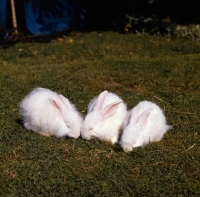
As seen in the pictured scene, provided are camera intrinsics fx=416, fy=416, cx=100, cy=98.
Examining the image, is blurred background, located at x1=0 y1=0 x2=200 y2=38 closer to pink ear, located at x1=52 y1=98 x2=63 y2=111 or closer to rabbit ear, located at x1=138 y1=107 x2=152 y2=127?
pink ear, located at x1=52 y1=98 x2=63 y2=111

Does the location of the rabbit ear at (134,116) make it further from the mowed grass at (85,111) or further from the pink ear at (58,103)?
the pink ear at (58,103)

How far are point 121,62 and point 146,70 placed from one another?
66 cm

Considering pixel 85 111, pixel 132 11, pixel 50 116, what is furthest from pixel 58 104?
pixel 132 11

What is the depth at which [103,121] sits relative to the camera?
14.0 ft

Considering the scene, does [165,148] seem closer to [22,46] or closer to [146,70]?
[146,70]

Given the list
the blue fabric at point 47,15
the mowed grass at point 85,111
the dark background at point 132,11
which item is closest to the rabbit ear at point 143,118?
the mowed grass at point 85,111

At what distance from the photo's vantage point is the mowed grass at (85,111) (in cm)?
340

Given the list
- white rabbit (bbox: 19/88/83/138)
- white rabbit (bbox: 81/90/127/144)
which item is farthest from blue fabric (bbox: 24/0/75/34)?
white rabbit (bbox: 81/90/127/144)

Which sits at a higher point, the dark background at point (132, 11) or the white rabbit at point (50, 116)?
the white rabbit at point (50, 116)

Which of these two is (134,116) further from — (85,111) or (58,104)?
(85,111)

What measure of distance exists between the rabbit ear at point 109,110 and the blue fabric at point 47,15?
22.3ft

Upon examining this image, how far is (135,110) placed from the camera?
13.8 feet

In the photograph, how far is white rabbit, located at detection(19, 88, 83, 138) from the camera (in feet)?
13.8

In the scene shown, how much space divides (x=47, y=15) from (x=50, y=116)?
23.0ft
